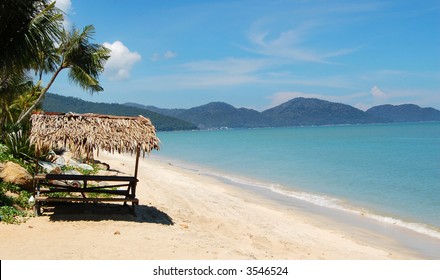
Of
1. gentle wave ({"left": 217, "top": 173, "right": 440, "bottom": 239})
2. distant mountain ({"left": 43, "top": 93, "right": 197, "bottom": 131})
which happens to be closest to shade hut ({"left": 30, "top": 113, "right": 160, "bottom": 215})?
gentle wave ({"left": 217, "top": 173, "right": 440, "bottom": 239})

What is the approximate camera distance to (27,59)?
27.3ft

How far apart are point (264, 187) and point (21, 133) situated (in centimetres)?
1180

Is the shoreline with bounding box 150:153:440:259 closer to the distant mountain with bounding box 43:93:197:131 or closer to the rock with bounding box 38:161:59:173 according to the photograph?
the rock with bounding box 38:161:59:173

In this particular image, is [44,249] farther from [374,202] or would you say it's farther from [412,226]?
[374,202]

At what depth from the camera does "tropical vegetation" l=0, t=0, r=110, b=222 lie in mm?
8102

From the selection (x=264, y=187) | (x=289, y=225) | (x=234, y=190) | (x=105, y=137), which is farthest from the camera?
(x=264, y=187)

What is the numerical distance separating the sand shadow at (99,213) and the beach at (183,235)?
0.9 inches

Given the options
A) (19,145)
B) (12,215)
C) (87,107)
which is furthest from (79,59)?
(87,107)

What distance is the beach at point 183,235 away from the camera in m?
6.91

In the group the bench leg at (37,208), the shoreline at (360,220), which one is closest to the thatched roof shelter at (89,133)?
the bench leg at (37,208)

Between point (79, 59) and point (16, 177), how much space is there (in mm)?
8129
